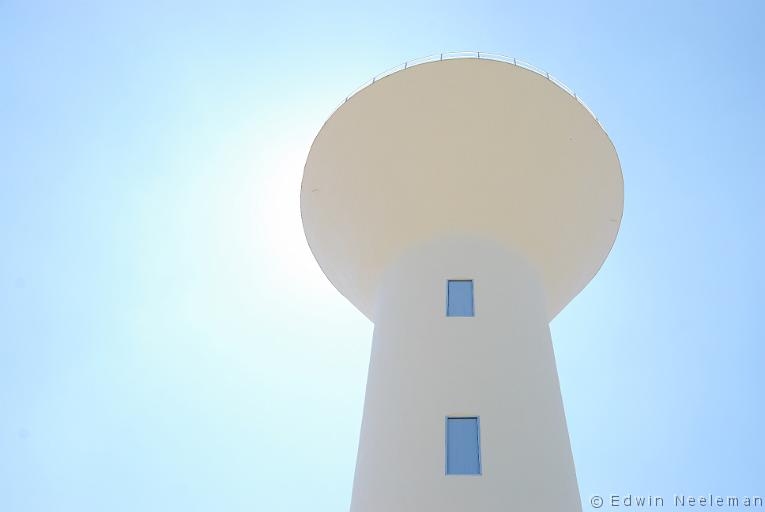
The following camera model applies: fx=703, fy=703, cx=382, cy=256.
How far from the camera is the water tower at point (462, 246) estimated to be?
8820 mm

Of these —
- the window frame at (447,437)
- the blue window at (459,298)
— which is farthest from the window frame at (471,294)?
the window frame at (447,437)

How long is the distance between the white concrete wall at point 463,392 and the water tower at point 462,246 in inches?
0.8

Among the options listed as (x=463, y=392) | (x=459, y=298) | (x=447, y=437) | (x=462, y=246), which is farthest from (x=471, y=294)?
(x=447, y=437)

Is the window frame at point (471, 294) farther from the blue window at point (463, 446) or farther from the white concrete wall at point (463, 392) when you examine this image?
the blue window at point (463, 446)

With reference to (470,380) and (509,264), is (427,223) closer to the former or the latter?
(509,264)

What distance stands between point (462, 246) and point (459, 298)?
1.15 meters

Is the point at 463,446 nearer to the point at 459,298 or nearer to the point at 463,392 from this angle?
the point at 463,392

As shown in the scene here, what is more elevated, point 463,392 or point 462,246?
point 462,246

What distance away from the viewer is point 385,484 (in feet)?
27.8

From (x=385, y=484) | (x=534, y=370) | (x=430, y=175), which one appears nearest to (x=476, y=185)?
(x=430, y=175)

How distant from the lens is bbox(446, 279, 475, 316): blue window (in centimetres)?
1013

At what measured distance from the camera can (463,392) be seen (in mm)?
9102

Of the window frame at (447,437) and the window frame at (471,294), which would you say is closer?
the window frame at (447,437)

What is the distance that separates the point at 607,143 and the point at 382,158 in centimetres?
378
